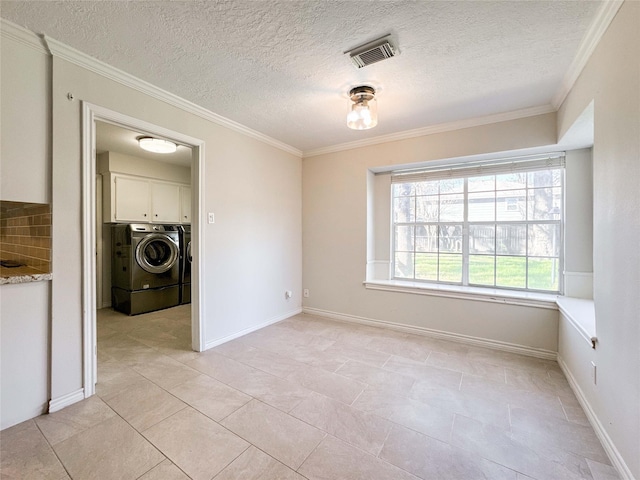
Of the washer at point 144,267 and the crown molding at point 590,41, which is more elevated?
the crown molding at point 590,41

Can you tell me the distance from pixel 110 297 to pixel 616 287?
589cm

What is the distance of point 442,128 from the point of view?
310cm

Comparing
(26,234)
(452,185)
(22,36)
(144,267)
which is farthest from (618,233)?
(144,267)

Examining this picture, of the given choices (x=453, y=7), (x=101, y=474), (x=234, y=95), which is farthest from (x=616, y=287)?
(x=234, y=95)

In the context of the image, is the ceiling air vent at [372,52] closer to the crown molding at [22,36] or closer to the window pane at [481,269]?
the crown molding at [22,36]

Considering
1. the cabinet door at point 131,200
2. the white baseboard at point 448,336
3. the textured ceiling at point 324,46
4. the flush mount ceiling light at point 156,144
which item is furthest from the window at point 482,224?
the cabinet door at point 131,200

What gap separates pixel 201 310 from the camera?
279 centimetres

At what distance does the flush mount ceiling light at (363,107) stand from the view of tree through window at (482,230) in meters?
1.54

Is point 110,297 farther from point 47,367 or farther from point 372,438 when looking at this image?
point 372,438

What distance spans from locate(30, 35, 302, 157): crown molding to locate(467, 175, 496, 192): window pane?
2.62m

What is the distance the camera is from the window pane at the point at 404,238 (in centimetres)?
367

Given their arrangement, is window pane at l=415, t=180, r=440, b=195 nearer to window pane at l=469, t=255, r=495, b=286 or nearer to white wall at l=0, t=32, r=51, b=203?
window pane at l=469, t=255, r=495, b=286

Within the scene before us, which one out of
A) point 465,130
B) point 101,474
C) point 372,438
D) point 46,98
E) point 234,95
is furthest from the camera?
point 465,130

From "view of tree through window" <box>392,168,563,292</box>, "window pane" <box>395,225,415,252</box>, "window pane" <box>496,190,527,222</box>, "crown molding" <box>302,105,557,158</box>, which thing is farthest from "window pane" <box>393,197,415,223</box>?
"window pane" <box>496,190,527,222</box>
